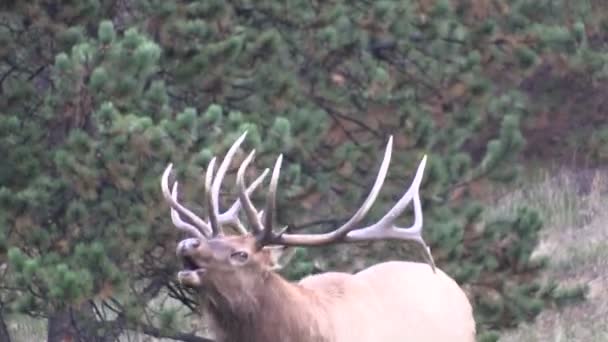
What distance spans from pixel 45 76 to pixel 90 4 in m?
A: 0.57

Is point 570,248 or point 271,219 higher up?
point 271,219

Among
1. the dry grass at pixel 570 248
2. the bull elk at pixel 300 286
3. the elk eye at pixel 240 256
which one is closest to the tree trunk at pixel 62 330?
the dry grass at pixel 570 248

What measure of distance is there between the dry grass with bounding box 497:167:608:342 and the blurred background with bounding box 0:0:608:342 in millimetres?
58

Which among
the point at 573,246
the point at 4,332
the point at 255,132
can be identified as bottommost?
the point at 573,246

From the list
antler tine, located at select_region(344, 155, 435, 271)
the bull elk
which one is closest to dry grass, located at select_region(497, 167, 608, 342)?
the bull elk

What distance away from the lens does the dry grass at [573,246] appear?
11977mm

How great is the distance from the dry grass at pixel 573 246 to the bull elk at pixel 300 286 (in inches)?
129

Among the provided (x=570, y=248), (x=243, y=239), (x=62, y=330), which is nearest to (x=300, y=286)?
(x=243, y=239)

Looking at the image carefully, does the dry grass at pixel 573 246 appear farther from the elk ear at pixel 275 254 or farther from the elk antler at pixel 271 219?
the elk ear at pixel 275 254

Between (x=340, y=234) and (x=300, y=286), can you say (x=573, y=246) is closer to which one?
(x=300, y=286)

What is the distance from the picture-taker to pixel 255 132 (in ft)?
29.2

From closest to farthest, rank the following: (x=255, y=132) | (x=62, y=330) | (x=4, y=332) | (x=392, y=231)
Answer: (x=392, y=231) < (x=255, y=132) < (x=62, y=330) < (x=4, y=332)

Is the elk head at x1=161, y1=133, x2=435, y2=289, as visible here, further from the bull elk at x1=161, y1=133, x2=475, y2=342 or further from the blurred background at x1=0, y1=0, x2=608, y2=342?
the blurred background at x1=0, y1=0, x2=608, y2=342

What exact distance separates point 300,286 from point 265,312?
17.5 inches
